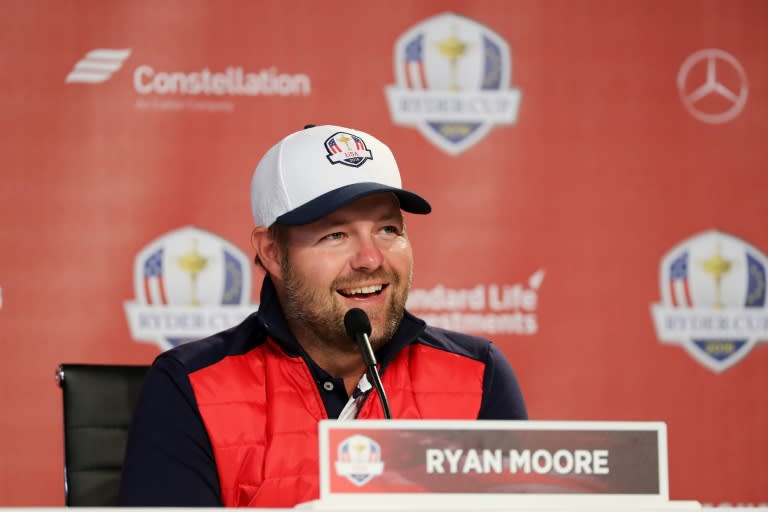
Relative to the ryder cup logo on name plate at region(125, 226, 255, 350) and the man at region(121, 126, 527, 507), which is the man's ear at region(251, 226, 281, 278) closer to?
the man at region(121, 126, 527, 507)

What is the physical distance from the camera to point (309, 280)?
1.72m

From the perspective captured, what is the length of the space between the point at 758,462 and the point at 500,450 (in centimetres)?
237

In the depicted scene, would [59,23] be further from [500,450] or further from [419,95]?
[500,450]

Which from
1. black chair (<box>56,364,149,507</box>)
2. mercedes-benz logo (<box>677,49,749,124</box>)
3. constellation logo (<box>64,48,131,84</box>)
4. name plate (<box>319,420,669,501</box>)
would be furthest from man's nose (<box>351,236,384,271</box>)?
mercedes-benz logo (<box>677,49,749,124</box>)

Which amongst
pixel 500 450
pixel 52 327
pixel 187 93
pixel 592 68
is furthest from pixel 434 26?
pixel 500 450

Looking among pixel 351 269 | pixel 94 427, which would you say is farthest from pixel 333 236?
pixel 94 427

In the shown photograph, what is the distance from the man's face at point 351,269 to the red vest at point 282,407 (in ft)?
0.32

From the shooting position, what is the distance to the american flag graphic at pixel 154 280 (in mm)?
2828

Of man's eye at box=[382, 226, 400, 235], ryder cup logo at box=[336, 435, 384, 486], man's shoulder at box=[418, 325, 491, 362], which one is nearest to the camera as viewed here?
ryder cup logo at box=[336, 435, 384, 486]

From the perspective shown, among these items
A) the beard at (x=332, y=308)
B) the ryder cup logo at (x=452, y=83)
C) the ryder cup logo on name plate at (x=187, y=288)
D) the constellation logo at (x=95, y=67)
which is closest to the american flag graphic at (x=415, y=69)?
the ryder cup logo at (x=452, y=83)

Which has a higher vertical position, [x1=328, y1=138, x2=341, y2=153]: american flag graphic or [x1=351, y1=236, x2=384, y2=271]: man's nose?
[x1=328, y1=138, x2=341, y2=153]: american flag graphic

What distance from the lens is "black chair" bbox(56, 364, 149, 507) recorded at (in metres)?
1.89

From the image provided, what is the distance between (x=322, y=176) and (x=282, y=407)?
15.4 inches

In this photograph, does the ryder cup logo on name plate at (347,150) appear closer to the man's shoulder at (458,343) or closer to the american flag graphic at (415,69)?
the man's shoulder at (458,343)
